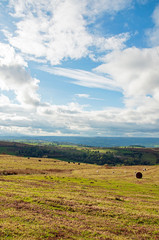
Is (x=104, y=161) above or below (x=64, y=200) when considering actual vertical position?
below

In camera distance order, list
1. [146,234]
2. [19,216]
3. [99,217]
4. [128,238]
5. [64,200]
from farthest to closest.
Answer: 1. [64,200]
2. [99,217]
3. [19,216]
4. [146,234]
5. [128,238]

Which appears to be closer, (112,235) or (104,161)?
(112,235)

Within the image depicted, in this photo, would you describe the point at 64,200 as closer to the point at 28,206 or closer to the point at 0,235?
the point at 28,206

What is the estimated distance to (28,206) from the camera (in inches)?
916

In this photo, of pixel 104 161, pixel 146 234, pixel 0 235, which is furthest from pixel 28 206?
pixel 104 161

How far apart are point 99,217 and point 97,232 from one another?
4.79 metres

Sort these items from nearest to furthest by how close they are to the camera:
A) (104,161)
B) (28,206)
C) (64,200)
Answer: (28,206), (64,200), (104,161)

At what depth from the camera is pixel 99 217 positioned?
71.4 ft

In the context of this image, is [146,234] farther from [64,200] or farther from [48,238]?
[64,200]

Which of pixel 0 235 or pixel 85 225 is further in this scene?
pixel 85 225

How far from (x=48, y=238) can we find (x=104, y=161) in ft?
625

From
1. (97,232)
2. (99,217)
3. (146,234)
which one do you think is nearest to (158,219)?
(146,234)

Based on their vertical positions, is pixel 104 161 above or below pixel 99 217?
below

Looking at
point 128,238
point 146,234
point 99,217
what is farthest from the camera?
point 99,217
